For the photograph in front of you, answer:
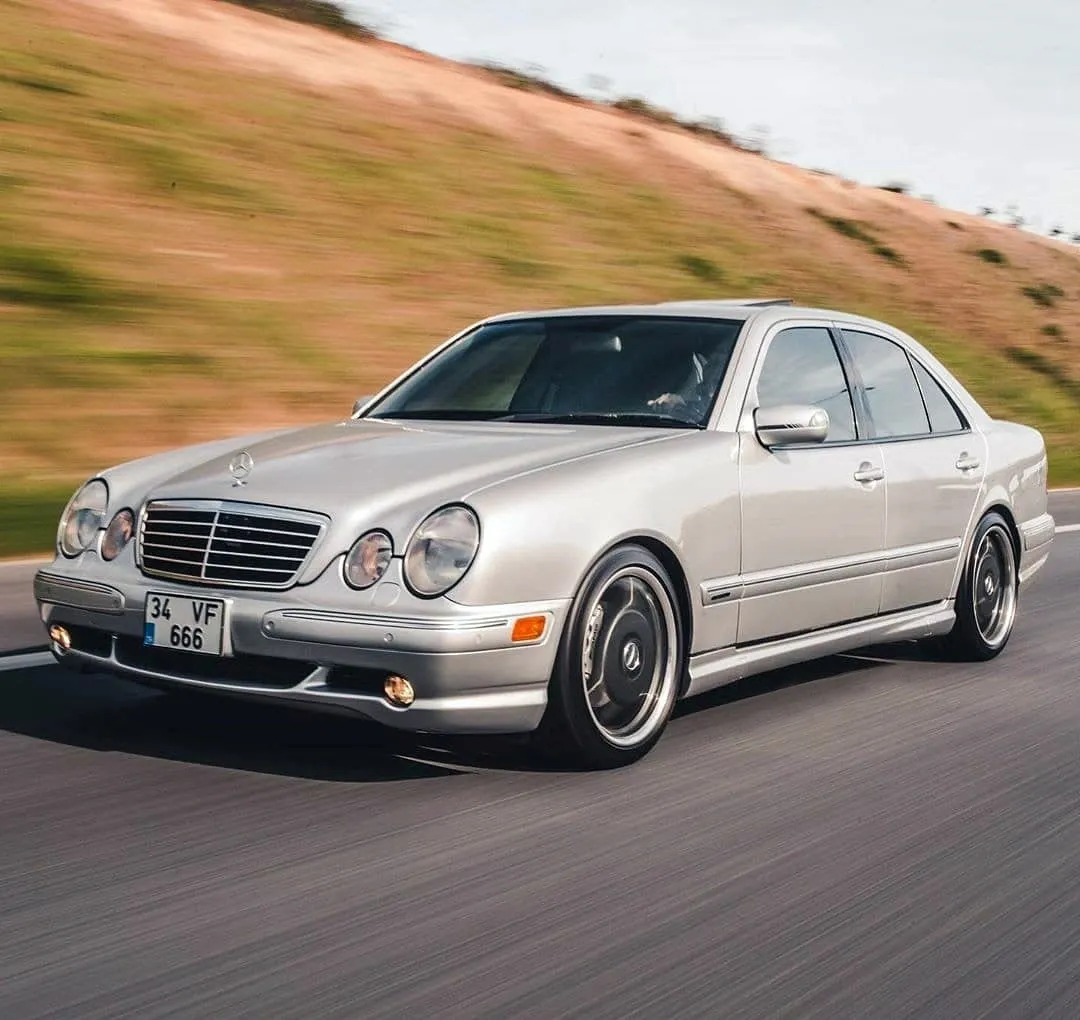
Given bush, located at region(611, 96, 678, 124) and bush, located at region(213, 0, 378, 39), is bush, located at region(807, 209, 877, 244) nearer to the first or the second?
bush, located at region(611, 96, 678, 124)

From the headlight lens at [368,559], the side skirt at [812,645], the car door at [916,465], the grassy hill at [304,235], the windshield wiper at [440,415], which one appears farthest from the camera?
the grassy hill at [304,235]

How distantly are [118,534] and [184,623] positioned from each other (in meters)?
0.55

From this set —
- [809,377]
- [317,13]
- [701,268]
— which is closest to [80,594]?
[809,377]

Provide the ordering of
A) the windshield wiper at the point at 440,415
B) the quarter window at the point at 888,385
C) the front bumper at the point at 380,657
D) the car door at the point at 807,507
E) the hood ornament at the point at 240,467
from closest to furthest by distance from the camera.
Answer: the front bumper at the point at 380,657, the hood ornament at the point at 240,467, the car door at the point at 807,507, the windshield wiper at the point at 440,415, the quarter window at the point at 888,385

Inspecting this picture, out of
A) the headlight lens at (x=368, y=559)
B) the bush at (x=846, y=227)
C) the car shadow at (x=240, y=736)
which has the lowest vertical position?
the car shadow at (x=240, y=736)

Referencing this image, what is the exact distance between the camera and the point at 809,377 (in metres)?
6.82

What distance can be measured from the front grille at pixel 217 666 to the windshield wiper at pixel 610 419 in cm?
161

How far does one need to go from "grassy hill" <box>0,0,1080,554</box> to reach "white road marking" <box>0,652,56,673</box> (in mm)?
3058

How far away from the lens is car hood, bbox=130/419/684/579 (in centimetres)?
511

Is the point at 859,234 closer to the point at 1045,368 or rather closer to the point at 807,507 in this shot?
the point at 1045,368

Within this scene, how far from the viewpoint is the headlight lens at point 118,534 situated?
5492 mm

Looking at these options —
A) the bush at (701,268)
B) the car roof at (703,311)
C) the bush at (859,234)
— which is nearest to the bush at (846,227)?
the bush at (859,234)

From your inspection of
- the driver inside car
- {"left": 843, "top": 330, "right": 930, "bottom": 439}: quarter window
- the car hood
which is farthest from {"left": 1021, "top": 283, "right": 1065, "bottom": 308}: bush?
the car hood

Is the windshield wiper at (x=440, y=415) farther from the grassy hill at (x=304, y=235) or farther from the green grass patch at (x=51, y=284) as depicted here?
the green grass patch at (x=51, y=284)
